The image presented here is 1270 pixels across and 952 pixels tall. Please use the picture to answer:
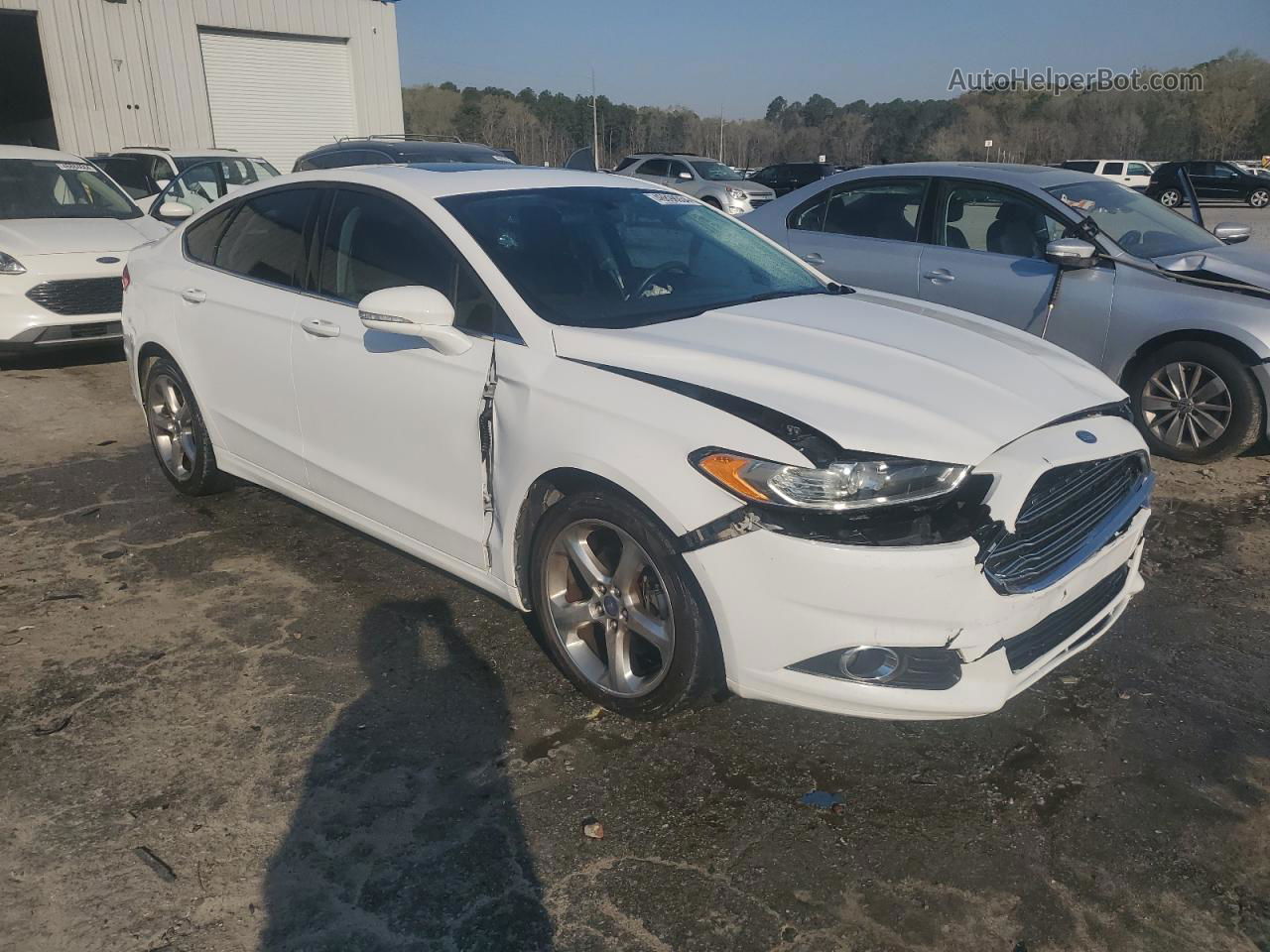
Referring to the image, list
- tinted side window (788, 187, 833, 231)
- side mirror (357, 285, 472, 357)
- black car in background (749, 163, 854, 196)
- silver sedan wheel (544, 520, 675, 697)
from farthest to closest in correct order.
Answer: black car in background (749, 163, 854, 196) < tinted side window (788, 187, 833, 231) < side mirror (357, 285, 472, 357) < silver sedan wheel (544, 520, 675, 697)

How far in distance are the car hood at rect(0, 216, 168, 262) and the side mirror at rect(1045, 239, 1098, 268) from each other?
712cm

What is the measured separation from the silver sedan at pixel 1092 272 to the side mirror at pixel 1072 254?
11mm

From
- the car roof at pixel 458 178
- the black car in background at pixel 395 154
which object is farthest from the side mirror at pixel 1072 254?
the black car in background at pixel 395 154

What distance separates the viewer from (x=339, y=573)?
4.24 meters

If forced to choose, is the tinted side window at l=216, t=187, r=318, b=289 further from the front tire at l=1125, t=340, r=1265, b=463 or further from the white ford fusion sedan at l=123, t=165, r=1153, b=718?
the front tire at l=1125, t=340, r=1265, b=463

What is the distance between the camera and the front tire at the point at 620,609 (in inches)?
107

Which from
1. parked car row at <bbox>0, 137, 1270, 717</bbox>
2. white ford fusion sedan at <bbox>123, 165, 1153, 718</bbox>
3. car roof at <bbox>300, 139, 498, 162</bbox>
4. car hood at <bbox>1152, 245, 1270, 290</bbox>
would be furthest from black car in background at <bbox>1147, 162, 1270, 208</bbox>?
parked car row at <bbox>0, 137, 1270, 717</bbox>

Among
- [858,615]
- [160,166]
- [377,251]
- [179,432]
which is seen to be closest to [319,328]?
[377,251]

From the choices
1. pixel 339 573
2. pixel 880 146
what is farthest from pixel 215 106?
pixel 880 146

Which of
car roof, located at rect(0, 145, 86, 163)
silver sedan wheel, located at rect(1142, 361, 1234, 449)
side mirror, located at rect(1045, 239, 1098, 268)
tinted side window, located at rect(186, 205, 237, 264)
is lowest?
silver sedan wheel, located at rect(1142, 361, 1234, 449)

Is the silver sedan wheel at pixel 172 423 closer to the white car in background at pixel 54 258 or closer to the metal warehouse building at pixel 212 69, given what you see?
the white car in background at pixel 54 258

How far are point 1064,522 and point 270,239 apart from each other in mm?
3371

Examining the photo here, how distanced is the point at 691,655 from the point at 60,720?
2.05 m

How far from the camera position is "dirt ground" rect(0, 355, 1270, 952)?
231 cm
